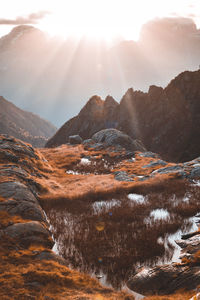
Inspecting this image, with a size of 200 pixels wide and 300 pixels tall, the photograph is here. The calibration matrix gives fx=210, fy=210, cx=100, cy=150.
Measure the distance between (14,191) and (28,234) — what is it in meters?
4.88

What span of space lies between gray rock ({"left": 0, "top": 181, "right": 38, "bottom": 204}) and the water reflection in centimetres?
246

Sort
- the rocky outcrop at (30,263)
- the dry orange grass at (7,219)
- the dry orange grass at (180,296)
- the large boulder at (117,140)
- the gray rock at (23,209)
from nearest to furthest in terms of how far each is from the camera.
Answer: the dry orange grass at (180,296)
the rocky outcrop at (30,263)
the dry orange grass at (7,219)
the gray rock at (23,209)
the large boulder at (117,140)

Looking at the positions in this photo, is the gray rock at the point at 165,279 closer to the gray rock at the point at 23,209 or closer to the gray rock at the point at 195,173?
the gray rock at the point at 23,209

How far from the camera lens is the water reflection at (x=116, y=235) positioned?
31.7 feet

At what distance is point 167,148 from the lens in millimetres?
86125

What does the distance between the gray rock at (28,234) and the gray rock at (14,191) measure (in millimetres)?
3364

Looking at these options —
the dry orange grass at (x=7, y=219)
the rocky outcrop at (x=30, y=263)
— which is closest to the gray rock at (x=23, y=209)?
the rocky outcrop at (x=30, y=263)

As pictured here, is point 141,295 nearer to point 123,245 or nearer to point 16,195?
point 123,245

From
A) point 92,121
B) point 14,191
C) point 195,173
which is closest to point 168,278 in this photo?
point 14,191

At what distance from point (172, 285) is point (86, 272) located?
11.9 feet

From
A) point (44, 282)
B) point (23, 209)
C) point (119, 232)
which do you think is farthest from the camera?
point (23, 209)

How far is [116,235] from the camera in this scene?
1233 cm

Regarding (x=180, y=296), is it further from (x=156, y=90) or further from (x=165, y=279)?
(x=156, y=90)

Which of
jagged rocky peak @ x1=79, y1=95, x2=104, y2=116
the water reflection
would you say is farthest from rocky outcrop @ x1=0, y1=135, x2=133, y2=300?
jagged rocky peak @ x1=79, y1=95, x2=104, y2=116
